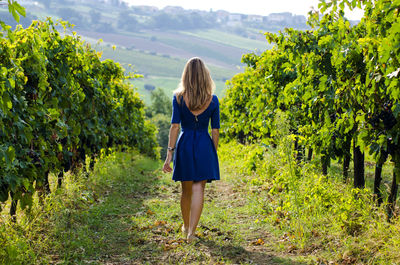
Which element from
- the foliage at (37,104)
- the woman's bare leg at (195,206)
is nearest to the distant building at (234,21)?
the foliage at (37,104)

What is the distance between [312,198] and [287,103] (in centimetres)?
243

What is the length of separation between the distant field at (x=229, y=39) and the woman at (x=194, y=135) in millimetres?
133944

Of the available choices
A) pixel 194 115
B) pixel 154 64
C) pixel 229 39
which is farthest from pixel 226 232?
pixel 229 39

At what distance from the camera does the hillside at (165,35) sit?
112m

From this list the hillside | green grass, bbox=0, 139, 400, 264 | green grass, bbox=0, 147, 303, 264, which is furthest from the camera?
the hillside

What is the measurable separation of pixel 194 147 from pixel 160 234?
1.26 m

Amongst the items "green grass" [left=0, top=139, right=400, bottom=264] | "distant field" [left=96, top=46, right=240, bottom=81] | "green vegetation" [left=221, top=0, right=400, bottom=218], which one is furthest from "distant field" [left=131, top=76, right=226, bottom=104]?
"green grass" [left=0, top=139, right=400, bottom=264]

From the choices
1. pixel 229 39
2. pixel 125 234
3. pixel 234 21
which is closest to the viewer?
pixel 125 234

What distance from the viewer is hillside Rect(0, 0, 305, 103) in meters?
112

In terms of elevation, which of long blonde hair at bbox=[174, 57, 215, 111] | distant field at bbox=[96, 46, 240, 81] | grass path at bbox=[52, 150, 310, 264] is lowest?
distant field at bbox=[96, 46, 240, 81]

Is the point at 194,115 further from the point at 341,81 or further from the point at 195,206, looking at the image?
the point at 341,81

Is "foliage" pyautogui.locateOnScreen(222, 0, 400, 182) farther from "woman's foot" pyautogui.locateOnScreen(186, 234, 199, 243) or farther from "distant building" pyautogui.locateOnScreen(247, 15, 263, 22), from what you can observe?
"distant building" pyautogui.locateOnScreen(247, 15, 263, 22)

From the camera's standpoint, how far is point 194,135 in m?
5.04

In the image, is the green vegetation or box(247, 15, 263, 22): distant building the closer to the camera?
the green vegetation
